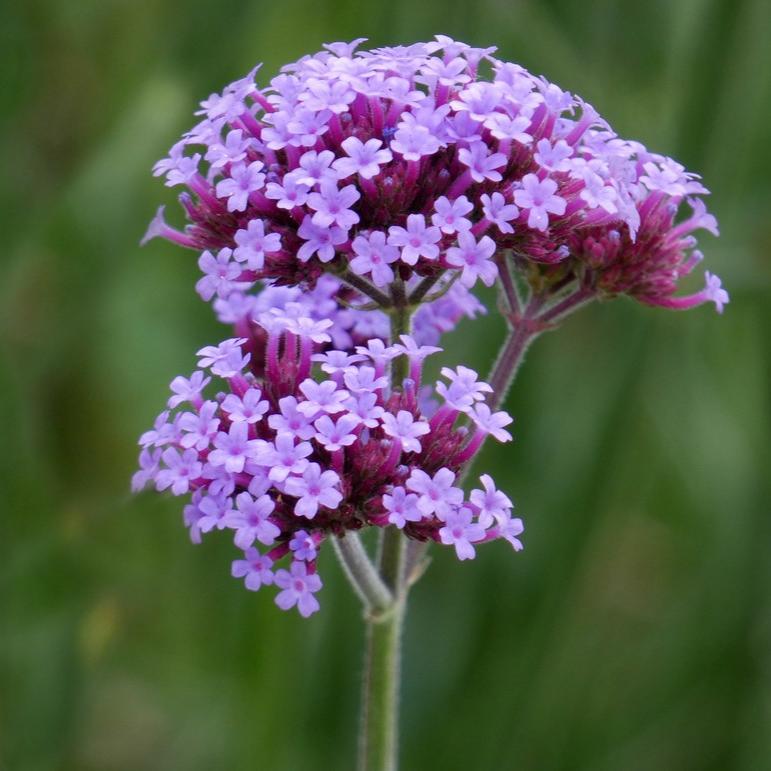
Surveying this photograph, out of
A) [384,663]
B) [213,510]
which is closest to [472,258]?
[213,510]

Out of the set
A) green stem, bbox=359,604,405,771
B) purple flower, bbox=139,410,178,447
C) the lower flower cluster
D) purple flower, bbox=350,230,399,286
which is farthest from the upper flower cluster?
green stem, bbox=359,604,405,771

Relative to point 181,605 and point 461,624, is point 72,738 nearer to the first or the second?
point 181,605

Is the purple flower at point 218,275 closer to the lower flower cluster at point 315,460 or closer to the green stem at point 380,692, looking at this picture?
the lower flower cluster at point 315,460

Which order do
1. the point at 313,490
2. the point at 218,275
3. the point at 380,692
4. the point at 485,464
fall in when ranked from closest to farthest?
the point at 313,490 → the point at 218,275 → the point at 380,692 → the point at 485,464

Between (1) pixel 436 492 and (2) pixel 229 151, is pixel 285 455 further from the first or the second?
(2) pixel 229 151

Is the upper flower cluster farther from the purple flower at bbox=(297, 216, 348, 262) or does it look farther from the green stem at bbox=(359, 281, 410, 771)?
the green stem at bbox=(359, 281, 410, 771)

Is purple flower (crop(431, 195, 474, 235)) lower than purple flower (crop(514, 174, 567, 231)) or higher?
lower

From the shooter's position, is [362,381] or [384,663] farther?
[384,663]
